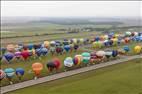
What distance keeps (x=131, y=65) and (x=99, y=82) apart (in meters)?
15.8

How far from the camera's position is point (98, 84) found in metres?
40.4

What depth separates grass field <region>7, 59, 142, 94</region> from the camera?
3697 cm

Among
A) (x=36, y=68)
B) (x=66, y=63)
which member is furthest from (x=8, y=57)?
(x=36, y=68)

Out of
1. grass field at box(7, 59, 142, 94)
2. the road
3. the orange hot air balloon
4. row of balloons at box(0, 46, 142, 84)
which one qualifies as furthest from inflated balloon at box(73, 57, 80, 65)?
the orange hot air balloon

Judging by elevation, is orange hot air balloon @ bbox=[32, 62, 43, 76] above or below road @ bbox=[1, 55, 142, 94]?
above

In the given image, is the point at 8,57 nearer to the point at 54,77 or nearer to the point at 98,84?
the point at 54,77

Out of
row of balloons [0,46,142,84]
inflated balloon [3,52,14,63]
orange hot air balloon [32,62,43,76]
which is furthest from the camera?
inflated balloon [3,52,14,63]

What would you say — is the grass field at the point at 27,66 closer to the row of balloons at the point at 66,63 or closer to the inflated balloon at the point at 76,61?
the row of balloons at the point at 66,63

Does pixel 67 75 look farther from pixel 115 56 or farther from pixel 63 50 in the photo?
pixel 63 50

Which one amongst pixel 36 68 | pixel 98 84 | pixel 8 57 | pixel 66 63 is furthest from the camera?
pixel 8 57

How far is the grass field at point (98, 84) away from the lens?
36969mm

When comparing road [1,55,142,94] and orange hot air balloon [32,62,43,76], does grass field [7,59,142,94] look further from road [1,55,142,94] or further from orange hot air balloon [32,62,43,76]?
orange hot air balloon [32,62,43,76]

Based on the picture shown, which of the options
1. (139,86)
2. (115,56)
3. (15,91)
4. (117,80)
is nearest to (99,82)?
(117,80)

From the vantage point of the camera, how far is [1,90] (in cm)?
3766
